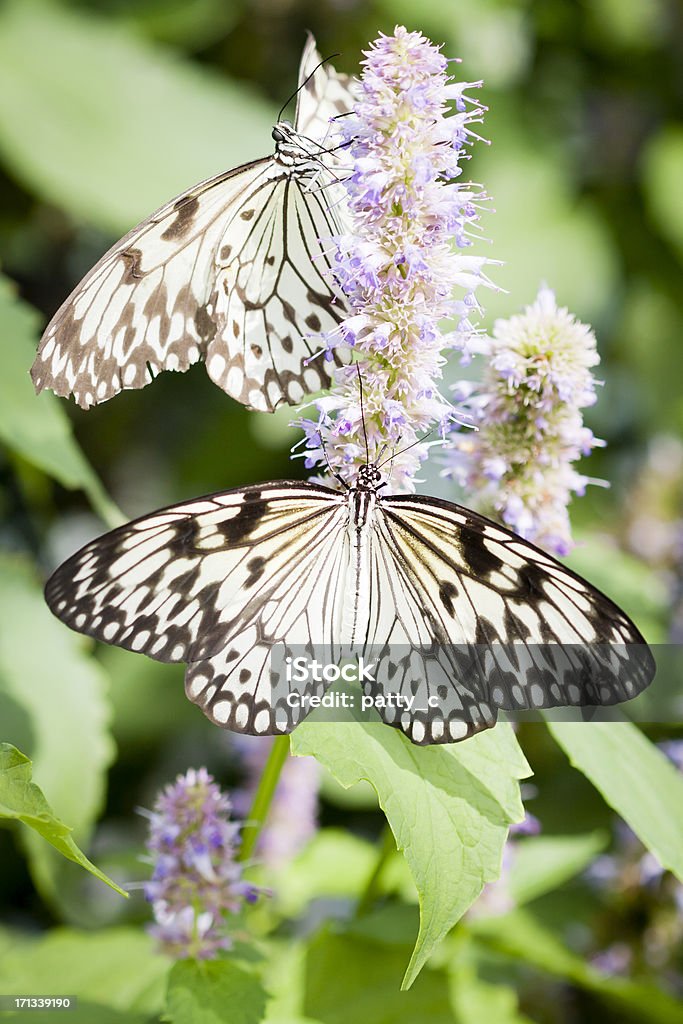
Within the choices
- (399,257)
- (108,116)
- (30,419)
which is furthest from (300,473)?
(399,257)

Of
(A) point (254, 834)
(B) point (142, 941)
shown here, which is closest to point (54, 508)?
(B) point (142, 941)

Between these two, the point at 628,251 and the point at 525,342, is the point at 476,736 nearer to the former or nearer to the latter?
the point at 525,342

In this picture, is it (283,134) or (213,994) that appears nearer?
(213,994)

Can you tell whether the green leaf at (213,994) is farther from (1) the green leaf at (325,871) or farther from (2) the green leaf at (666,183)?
(2) the green leaf at (666,183)

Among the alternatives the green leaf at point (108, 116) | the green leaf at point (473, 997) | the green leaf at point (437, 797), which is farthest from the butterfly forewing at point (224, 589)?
the green leaf at point (108, 116)

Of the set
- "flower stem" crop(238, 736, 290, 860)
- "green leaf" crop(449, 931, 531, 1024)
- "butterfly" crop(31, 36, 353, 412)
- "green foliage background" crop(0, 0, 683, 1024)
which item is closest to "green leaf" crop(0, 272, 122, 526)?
"green foliage background" crop(0, 0, 683, 1024)

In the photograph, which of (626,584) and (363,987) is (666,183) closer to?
(626,584)
